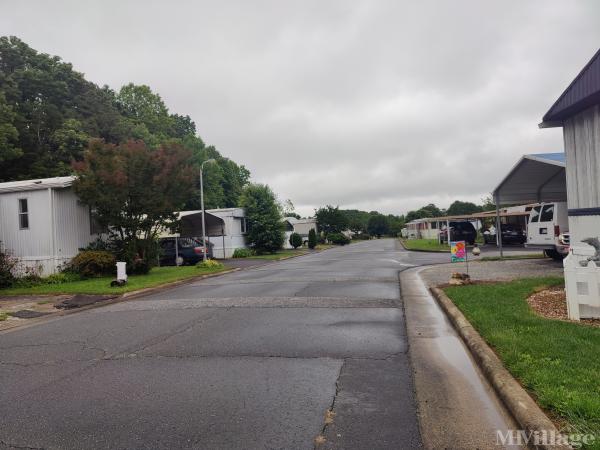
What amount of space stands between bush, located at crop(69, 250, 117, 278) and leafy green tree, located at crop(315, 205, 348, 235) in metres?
50.7

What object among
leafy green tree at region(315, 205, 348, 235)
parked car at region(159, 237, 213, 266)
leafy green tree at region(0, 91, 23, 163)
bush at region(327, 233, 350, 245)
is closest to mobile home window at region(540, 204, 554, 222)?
parked car at region(159, 237, 213, 266)

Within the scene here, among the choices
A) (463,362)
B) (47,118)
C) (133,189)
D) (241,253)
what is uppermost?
(47,118)

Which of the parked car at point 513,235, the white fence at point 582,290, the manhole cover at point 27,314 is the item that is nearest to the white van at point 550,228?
the white fence at point 582,290

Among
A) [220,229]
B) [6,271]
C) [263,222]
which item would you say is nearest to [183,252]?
[220,229]

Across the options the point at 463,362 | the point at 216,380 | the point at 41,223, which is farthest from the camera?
the point at 41,223

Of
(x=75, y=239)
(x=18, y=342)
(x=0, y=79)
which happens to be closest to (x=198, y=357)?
(x=18, y=342)

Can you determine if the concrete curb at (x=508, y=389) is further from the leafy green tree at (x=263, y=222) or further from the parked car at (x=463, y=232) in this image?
the parked car at (x=463, y=232)

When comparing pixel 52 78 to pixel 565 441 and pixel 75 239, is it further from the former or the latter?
pixel 565 441

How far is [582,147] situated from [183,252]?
2152cm

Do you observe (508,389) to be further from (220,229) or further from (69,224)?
(220,229)

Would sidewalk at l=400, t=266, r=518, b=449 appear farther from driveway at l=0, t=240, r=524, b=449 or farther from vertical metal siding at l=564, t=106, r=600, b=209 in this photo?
vertical metal siding at l=564, t=106, r=600, b=209

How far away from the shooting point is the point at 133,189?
18.5 metres

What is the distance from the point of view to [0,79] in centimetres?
4262

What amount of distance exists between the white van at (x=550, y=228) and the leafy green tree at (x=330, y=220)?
2002 inches
